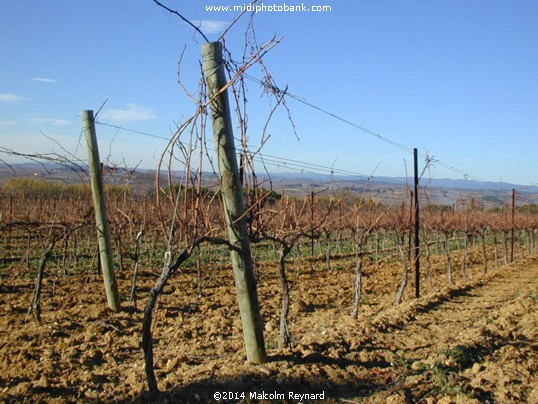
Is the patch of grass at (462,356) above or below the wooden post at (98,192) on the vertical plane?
below

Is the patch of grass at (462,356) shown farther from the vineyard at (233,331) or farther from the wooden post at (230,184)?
the wooden post at (230,184)

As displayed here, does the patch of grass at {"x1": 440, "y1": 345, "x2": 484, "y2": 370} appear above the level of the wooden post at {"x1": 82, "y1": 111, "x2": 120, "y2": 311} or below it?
below

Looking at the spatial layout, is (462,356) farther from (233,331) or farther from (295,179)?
(295,179)

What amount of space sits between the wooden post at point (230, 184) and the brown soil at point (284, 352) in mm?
319

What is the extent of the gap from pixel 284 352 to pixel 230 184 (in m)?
1.50

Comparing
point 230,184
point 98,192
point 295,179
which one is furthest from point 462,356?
point 98,192

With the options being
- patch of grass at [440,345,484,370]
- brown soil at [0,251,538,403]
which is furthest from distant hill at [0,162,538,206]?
patch of grass at [440,345,484,370]

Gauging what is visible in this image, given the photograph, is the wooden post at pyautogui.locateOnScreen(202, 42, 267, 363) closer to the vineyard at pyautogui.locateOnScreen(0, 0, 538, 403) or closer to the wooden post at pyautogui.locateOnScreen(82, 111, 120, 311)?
the vineyard at pyautogui.locateOnScreen(0, 0, 538, 403)

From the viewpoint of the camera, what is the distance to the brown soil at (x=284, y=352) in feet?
11.2

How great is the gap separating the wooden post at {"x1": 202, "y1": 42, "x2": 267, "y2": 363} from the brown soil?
0.32 metres

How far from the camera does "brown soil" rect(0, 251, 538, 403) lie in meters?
3.41

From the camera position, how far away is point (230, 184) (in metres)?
3.39

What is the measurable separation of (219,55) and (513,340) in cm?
433

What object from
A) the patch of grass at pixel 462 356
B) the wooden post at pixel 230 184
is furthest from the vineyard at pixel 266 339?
the wooden post at pixel 230 184
